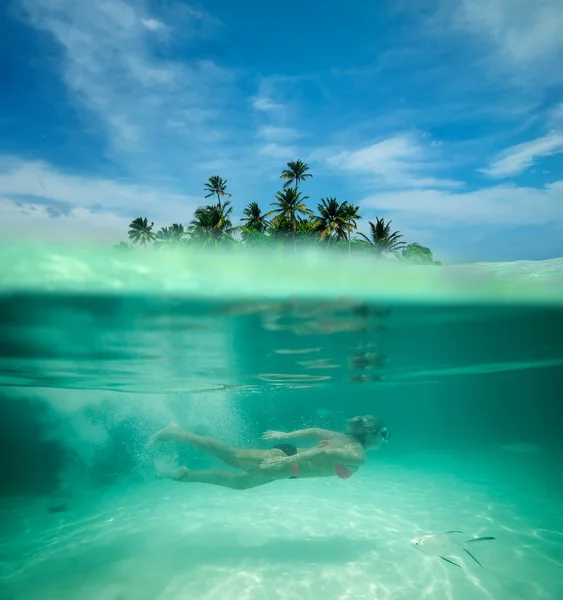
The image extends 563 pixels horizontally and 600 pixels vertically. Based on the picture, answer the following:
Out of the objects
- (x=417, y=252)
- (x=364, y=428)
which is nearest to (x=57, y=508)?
(x=364, y=428)

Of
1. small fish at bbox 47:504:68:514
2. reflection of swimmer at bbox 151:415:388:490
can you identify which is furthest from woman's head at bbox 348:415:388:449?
small fish at bbox 47:504:68:514

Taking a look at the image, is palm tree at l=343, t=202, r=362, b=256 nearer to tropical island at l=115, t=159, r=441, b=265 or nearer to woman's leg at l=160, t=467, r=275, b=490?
tropical island at l=115, t=159, r=441, b=265

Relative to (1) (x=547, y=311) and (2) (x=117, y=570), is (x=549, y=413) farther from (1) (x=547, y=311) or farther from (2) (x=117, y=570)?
(2) (x=117, y=570)

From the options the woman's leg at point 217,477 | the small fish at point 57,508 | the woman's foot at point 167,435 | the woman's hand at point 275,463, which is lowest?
the small fish at point 57,508

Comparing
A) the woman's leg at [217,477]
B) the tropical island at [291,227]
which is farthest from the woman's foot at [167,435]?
the tropical island at [291,227]

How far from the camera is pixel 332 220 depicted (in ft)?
170

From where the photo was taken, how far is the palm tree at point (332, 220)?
51156 millimetres

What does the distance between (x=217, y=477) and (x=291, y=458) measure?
1.76m

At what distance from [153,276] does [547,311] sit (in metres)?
12.6

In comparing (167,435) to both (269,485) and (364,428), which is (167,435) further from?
(269,485)

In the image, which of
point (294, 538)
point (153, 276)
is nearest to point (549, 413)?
point (294, 538)

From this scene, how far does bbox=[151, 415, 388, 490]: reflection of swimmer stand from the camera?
27.5 feet

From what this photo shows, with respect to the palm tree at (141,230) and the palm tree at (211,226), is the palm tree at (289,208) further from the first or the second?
the palm tree at (141,230)

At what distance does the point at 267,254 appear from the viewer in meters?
9.42
